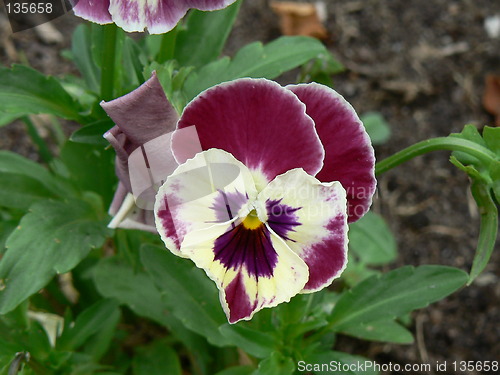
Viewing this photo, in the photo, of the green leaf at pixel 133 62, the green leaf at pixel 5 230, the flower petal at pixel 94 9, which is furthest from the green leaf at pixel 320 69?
the green leaf at pixel 5 230

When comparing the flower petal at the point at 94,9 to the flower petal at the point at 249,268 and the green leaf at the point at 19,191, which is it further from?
the green leaf at the point at 19,191

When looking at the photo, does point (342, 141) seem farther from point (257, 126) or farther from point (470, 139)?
point (470, 139)

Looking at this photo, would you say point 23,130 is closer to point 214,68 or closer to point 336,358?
point 214,68

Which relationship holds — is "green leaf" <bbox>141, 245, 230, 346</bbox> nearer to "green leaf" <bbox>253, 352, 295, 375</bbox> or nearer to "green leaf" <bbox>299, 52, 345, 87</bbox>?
"green leaf" <bbox>253, 352, 295, 375</bbox>

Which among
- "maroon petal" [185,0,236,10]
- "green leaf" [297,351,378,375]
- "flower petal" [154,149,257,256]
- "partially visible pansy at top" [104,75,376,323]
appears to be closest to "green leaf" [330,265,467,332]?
"green leaf" [297,351,378,375]

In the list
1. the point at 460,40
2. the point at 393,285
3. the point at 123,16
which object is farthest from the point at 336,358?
the point at 460,40

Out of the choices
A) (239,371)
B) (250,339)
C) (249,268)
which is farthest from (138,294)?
(249,268)

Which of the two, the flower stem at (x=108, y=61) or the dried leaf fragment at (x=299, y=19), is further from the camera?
the dried leaf fragment at (x=299, y=19)
